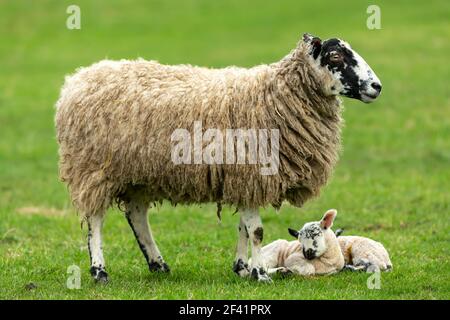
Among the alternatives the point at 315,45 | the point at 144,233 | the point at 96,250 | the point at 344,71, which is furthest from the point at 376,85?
the point at 96,250

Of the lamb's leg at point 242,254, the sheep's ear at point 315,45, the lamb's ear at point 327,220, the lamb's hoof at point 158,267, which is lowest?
the lamb's hoof at point 158,267

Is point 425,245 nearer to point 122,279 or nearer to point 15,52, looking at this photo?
point 122,279

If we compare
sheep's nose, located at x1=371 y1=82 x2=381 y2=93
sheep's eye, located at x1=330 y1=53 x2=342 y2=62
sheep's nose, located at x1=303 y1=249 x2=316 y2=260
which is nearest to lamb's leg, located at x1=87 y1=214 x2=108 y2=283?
sheep's nose, located at x1=303 y1=249 x2=316 y2=260

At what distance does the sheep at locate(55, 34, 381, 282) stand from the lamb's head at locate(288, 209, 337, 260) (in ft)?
1.03

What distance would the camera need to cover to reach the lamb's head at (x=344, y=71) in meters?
9.22

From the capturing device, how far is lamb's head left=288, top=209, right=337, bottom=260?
380 inches

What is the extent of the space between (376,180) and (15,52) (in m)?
18.0
